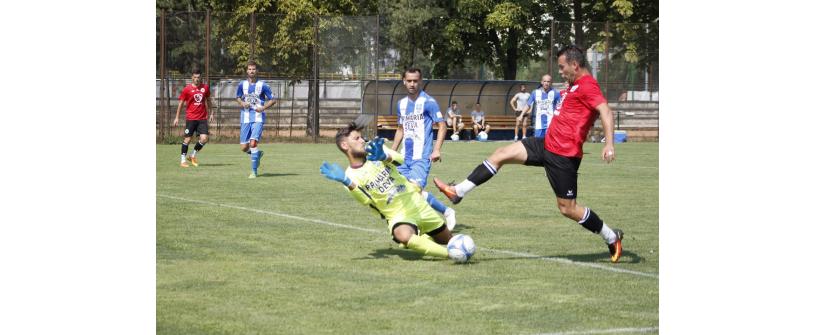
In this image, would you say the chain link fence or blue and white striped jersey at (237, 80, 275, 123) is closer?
blue and white striped jersey at (237, 80, 275, 123)

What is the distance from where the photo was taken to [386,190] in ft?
31.7

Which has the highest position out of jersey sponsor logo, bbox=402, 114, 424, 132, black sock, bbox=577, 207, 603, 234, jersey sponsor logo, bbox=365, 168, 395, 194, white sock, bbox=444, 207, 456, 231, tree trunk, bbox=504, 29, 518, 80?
tree trunk, bbox=504, 29, 518, 80

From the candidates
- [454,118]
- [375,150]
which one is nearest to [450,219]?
[375,150]

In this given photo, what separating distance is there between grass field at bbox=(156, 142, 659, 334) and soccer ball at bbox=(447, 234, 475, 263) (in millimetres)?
97

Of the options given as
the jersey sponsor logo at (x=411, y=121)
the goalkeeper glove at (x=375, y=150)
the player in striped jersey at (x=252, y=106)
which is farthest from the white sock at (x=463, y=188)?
the player in striped jersey at (x=252, y=106)

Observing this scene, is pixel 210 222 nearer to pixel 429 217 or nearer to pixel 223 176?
pixel 429 217

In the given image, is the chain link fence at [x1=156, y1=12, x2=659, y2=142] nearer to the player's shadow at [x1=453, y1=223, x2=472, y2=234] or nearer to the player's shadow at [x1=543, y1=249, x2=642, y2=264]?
the player's shadow at [x1=453, y1=223, x2=472, y2=234]

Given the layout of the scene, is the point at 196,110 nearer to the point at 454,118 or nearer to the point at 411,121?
the point at 411,121

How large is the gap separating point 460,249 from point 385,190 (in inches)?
34.2

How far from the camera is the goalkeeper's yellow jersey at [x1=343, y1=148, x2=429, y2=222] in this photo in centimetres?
964

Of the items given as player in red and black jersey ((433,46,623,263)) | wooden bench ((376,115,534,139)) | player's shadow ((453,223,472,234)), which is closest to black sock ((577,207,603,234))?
player in red and black jersey ((433,46,623,263))

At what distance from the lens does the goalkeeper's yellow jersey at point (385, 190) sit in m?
9.64

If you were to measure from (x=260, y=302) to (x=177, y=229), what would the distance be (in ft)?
14.7
